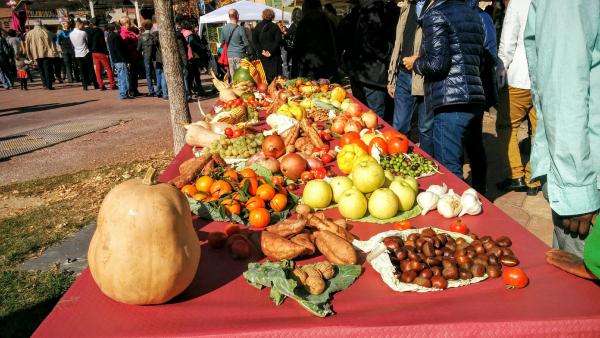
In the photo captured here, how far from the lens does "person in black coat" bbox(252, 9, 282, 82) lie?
9.87 m

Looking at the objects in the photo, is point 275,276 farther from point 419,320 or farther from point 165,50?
point 165,50

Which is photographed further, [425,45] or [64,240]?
[64,240]

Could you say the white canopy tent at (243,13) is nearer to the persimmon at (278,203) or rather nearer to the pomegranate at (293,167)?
the pomegranate at (293,167)

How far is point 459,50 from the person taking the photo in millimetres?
3600

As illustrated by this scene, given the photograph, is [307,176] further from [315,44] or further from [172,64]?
[315,44]

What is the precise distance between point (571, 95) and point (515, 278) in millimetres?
744

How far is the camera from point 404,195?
97.3 inches

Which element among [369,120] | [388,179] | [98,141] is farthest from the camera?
[98,141]

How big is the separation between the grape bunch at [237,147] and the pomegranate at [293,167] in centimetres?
60

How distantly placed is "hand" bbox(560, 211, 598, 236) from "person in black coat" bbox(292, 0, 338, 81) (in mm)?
6347

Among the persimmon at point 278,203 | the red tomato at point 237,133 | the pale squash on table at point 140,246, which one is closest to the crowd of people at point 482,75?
the persimmon at point 278,203

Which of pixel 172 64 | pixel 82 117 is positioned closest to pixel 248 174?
pixel 172 64

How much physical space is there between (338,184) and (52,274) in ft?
9.77

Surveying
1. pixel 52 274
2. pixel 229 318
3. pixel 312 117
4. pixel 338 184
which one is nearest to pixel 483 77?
pixel 312 117
